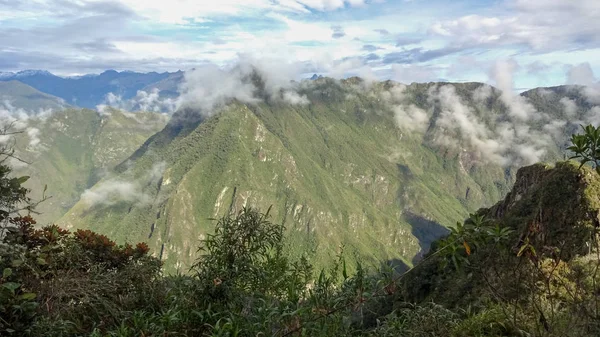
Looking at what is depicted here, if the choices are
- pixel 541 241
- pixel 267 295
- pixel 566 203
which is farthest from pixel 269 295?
pixel 566 203

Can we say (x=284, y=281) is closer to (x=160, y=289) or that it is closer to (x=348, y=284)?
(x=348, y=284)

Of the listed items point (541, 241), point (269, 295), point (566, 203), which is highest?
point (541, 241)

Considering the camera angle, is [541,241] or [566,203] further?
[566,203]

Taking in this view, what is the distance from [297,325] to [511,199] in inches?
1739

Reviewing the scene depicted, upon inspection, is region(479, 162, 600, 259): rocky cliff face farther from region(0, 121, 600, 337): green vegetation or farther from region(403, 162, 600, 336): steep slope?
region(0, 121, 600, 337): green vegetation

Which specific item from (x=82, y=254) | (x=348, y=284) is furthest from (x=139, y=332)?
(x=82, y=254)

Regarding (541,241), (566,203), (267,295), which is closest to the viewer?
(541,241)

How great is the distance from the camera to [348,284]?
225 inches

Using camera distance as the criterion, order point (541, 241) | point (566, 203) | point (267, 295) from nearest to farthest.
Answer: point (541, 241)
point (267, 295)
point (566, 203)

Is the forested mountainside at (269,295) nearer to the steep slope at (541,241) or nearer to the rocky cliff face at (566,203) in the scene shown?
the steep slope at (541,241)

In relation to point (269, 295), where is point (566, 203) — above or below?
below

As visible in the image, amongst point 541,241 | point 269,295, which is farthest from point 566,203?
point 269,295

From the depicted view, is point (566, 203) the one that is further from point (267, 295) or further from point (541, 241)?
point (267, 295)

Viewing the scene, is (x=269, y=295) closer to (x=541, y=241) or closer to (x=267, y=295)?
(x=267, y=295)
